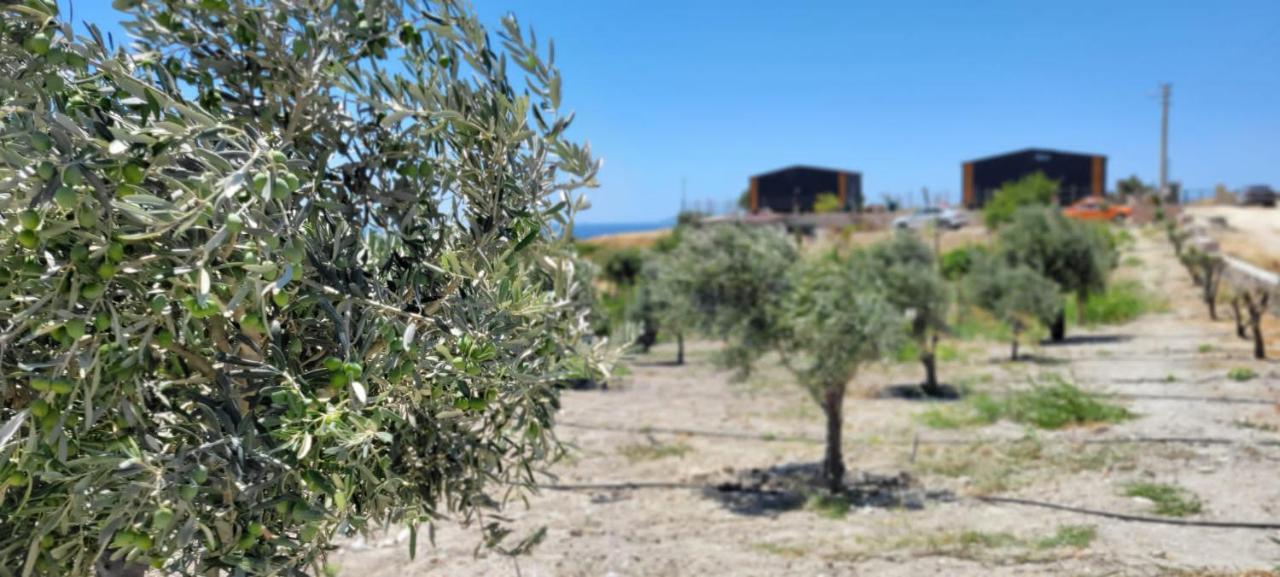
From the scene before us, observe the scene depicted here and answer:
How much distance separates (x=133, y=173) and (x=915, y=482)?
8.89 metres

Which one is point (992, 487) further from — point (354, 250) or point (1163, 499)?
point (354, 250)

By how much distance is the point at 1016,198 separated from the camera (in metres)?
47.1

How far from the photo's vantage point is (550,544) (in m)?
6.85

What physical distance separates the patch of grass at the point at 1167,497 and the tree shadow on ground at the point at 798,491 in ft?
5.36

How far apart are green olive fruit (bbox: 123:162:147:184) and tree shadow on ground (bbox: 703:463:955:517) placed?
7.32 m

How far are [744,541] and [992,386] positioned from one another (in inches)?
392

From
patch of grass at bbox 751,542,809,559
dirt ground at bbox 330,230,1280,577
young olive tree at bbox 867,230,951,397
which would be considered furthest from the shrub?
patch of grass at bbox 751,542,809,559

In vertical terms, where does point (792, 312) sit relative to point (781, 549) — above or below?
above

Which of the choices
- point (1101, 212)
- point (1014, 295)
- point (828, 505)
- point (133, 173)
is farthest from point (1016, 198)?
point (133, 173)

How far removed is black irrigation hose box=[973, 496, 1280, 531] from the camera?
6.59 meters

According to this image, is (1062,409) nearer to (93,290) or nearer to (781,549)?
(781,549)

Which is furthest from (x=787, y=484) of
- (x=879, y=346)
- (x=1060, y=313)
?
(x=1060, y=313)

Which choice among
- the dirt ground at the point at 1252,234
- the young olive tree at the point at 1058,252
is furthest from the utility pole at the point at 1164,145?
the young olive tree at the point at 1058,252

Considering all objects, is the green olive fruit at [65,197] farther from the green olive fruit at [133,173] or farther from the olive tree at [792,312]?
the olive tree at [792,312]
